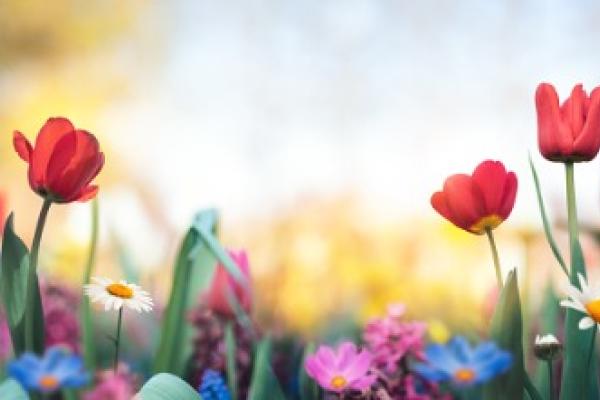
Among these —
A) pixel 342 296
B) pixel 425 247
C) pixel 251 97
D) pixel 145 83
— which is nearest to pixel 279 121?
pixel 251 97

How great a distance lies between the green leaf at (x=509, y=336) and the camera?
0.47 meters

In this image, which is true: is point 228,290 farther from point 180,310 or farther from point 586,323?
point 586,323

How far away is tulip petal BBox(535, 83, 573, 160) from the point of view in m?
0.53

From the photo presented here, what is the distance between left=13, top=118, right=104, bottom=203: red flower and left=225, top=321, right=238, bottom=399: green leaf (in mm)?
212

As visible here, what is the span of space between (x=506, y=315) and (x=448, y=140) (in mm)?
5501

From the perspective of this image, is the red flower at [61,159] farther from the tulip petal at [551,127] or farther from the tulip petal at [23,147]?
the tulip petal at [551,127]

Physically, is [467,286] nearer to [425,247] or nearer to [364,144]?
[425,247]

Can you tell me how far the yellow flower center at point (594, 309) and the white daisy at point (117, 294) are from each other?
22 centimetres

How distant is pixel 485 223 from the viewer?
20.0 inches

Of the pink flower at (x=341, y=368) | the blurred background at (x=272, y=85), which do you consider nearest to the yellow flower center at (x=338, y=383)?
the pink flower at (x=341, y=368)

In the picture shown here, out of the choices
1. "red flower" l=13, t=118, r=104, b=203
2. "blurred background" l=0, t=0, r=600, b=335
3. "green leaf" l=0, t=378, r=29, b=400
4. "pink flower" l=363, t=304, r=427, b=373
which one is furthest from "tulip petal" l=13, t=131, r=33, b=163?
"blurred background" l=0, t=0, r=600, b=335

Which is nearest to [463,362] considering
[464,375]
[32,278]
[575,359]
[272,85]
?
[464,375]

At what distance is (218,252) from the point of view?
1.99 feet

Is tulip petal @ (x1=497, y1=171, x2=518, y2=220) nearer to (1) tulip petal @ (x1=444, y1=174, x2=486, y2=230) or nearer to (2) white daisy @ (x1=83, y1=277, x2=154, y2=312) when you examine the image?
(1) tulip petal @ (x1=444, y1=174, x2=486, y2=230)
